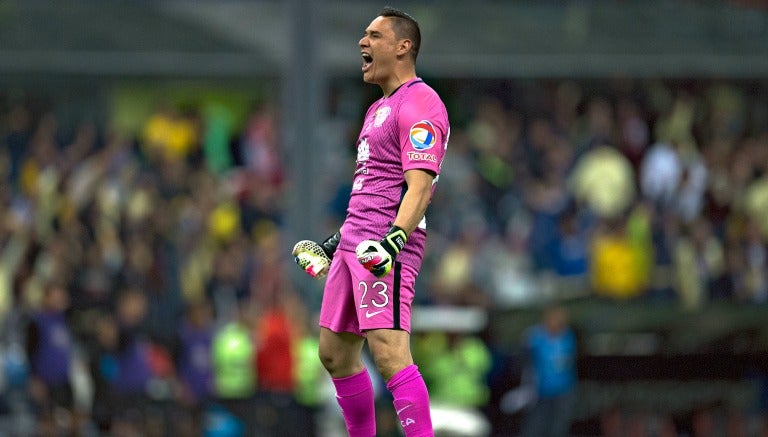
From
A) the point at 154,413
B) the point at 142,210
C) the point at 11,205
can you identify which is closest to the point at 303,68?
the point at 142,210

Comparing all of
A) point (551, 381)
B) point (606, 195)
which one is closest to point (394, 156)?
point (551, 381)

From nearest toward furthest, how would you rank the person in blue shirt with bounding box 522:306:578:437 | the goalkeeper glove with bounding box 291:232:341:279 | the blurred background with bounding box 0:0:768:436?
the goalkeeper glove with bounding box 291:232:341:279
the blurred background with bounding box 0:0:768:436
the person in blue shirt with bounding box 522:306:578:437

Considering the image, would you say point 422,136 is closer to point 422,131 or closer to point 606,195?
point 422,131

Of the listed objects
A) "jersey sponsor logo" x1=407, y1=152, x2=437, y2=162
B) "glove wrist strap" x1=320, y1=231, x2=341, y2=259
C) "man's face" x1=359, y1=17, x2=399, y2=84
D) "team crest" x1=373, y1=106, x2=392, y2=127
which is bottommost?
"glove wrist strap" x1=320, y1=231, x2=341, y2=259

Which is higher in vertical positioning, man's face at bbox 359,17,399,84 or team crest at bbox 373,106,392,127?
man's face at bbox 359,17,399,84

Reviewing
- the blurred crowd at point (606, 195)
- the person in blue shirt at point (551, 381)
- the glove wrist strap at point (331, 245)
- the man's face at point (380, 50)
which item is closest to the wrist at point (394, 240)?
the glove wrist strap at point (331, 245)

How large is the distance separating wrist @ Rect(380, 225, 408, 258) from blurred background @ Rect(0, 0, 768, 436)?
847 cm

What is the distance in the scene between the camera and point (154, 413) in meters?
15.5

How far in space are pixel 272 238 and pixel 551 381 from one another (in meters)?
3.93

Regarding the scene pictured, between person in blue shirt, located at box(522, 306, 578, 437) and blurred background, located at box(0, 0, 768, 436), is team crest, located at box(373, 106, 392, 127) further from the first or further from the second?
person in blue shirt, located at box(522, 306, 578, 437)

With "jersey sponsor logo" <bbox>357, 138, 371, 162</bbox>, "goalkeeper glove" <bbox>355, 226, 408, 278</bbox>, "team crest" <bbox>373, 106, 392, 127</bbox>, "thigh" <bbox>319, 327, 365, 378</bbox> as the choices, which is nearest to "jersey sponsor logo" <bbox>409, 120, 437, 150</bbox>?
"team crest" <bbox>373, 106, 392, 127</bbox>

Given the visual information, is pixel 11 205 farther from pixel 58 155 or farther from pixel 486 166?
pixel 486 166

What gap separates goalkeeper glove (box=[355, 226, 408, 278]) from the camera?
22.5 ft

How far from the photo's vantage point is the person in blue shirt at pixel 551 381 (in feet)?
53.7
